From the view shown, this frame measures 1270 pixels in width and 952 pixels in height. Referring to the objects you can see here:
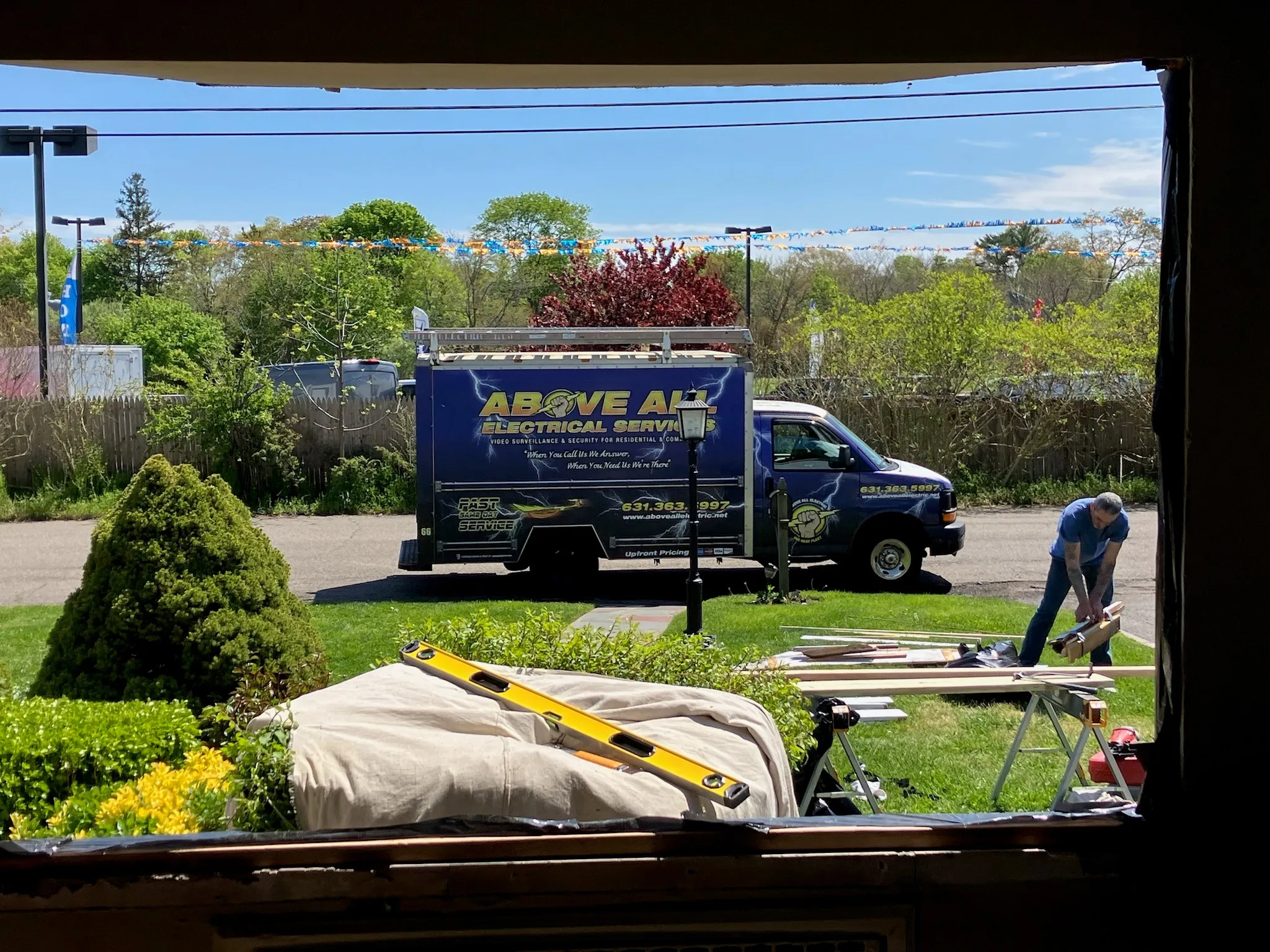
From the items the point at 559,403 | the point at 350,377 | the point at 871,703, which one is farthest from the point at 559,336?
the point at 350,377

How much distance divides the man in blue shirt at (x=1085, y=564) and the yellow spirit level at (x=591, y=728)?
562cm

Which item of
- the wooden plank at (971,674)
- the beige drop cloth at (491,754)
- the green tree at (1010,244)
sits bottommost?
the wooden plank at (971,674)

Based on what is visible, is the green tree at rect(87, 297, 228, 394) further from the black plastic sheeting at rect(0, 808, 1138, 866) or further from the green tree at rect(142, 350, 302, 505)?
the black plastic sheeting at rect(0, 808, 1138, 866)

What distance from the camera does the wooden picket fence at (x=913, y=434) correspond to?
917 inches

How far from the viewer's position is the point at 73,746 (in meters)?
4.16

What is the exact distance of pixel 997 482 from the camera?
23.3 meters

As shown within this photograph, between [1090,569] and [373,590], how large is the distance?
8.93 metres

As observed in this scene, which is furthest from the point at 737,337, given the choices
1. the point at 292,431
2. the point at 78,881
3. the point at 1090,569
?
the point at 292,431

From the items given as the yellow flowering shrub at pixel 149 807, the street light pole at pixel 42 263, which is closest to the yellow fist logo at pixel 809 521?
the yellow flowering shrub at pixel 149 807

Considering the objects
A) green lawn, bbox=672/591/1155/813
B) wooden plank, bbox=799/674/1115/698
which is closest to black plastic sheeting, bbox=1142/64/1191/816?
green lawn, bbox=672/591/1155/813

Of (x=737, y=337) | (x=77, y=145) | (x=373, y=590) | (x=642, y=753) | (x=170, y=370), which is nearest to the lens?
(x=642, y=753)

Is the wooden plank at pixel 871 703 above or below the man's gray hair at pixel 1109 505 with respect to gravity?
below

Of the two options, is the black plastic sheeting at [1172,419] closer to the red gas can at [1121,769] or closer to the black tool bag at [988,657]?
the red gas can at [1121,769]

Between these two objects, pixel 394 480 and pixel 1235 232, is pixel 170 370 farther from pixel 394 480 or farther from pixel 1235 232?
pixel 1235 232
